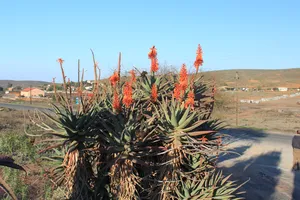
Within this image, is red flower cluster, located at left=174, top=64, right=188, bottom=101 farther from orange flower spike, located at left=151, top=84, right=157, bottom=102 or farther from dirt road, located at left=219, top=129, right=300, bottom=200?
dirt road, located at left=219, top=129, right=300, bottom=200

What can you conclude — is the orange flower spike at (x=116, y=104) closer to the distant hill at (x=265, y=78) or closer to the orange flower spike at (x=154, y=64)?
the orange flower spike at (x=154, y=64)

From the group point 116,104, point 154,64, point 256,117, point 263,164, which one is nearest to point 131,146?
point 116,104

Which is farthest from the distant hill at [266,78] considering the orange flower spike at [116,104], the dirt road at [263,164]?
the orange flower spike at [116,104]

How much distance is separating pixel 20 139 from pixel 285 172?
36.1 ft

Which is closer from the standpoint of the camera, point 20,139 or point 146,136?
point 146,136

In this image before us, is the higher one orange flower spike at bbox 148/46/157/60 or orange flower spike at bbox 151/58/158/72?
orange flower spike at bbox 148/46/157/60

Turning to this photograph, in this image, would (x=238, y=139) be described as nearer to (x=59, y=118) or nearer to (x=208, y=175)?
(x=208, y=175)

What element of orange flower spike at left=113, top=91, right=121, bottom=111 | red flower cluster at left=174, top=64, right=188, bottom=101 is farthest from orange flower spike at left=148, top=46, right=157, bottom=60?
orange flower spike at left=113, top=91, right=121, bottom=111

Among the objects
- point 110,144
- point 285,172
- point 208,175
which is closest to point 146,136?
point 110,144

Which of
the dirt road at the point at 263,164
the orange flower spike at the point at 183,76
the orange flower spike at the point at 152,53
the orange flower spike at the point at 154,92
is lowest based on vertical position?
the dirt road at the point at 263,164

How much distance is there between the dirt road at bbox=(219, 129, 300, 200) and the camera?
12008 mm

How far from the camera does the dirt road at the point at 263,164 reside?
12.0m

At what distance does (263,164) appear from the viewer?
17609 mm

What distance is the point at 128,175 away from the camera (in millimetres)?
5875
